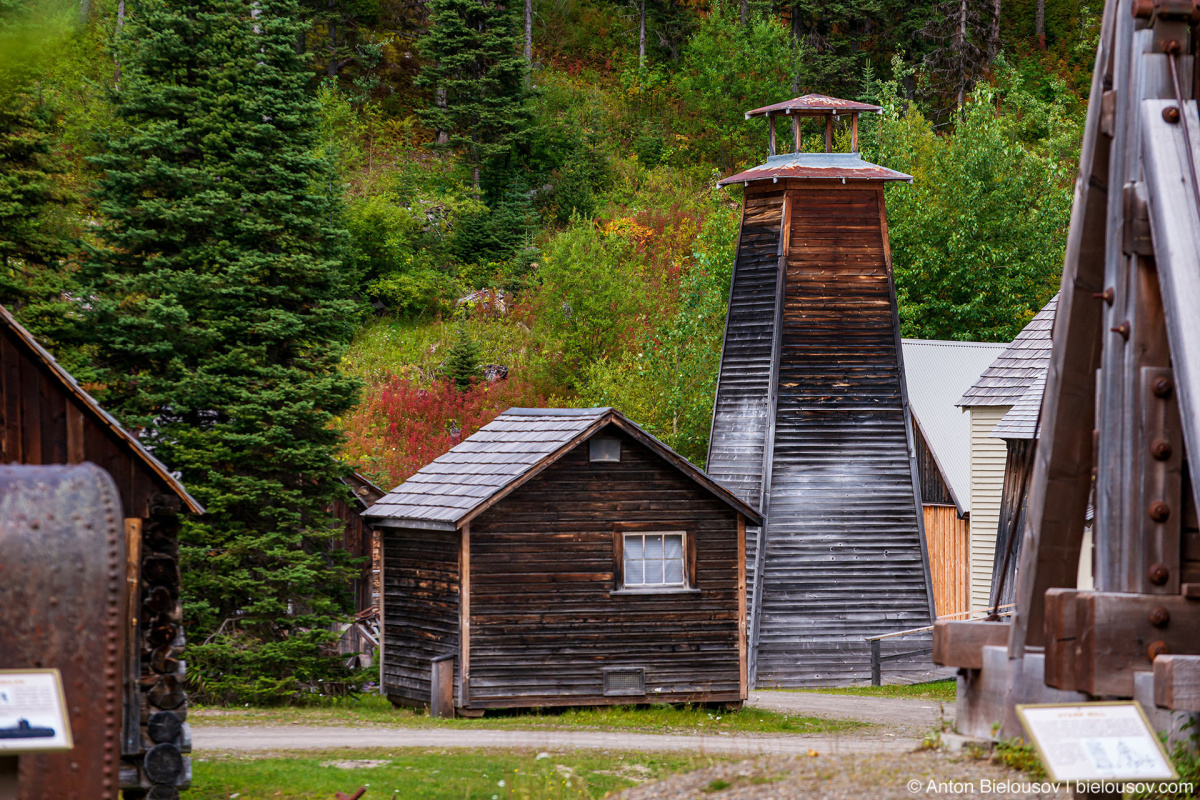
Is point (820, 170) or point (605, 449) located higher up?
point (820, 170)

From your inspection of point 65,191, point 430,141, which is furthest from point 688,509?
point 430,141

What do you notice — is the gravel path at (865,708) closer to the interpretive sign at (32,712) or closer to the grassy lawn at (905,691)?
the grassy lawn at (905,691)

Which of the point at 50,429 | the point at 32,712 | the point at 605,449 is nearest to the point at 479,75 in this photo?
the point at 605,449

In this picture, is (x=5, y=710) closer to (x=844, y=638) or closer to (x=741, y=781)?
(x=741, y=781)

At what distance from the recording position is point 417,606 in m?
20.7

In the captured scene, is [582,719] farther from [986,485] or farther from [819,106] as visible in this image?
[819,106]

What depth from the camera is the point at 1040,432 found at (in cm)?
762

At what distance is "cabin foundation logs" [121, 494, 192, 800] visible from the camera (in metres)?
12.4

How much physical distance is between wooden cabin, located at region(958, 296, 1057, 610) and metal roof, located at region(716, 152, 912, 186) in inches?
152

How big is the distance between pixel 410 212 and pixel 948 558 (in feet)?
77.3

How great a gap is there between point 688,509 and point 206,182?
31.3ft

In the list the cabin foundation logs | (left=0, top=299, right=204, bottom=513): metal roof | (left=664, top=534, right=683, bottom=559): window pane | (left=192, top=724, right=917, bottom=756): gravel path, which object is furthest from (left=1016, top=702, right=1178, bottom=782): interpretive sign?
(left=664, top=534, right=683, bottom=559): window pane

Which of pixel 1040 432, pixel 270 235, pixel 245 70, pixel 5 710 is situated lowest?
pixel 5 710

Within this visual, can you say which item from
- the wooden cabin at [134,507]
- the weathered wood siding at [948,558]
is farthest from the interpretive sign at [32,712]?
the weathered wood siding at [948,558]
